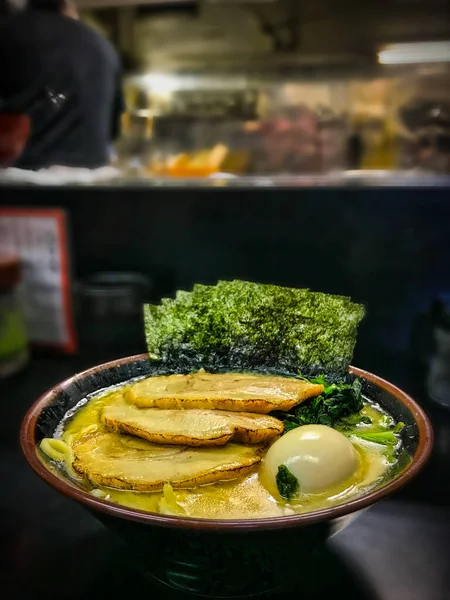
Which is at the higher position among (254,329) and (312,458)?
(254,329)

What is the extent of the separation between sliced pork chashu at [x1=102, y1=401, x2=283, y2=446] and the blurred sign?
49cm

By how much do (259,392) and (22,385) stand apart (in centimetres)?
56

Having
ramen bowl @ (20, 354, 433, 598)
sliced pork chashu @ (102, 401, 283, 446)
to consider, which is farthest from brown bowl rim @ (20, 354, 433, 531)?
sliced pork chashu @ (102, 401, 283, 446)

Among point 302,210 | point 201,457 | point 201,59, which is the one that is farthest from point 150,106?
point 201,457

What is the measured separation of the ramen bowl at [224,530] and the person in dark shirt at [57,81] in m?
0.66

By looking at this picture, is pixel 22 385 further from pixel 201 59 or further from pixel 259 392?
pixel 201 59

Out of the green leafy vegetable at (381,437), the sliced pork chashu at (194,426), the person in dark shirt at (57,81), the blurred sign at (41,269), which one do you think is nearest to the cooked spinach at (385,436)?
the green leafy vegetable at (381,437)

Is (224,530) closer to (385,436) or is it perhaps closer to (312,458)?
(312,458)

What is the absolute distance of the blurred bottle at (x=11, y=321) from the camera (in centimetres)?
116

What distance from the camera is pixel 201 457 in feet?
2.14

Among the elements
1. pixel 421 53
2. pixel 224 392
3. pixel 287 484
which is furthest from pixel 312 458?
pixel 421 53

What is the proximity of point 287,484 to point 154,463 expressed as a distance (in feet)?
0.51

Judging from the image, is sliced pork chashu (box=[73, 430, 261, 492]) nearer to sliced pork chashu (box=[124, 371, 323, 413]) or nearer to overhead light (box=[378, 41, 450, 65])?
sliced pork chashu (box=[124, 371, 323, 413])

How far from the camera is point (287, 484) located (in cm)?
63
